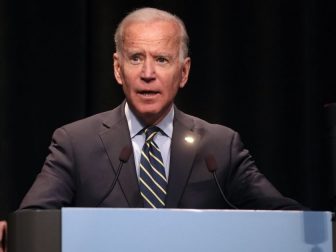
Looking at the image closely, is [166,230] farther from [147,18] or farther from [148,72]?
[147,18]

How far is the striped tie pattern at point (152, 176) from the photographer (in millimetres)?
2117

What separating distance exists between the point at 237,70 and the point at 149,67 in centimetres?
92

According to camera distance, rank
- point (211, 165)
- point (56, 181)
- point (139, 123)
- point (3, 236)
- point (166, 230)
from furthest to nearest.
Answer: point (139, 123) → point (56, 181) → point (211, 165) → point (3, 236) → point (166, 230)

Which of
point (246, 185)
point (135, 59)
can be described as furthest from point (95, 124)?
point (246, 185)

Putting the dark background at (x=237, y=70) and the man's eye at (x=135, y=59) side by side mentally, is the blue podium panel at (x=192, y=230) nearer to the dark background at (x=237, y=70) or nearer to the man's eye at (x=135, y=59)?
the man's eye at (x=135, y=59)

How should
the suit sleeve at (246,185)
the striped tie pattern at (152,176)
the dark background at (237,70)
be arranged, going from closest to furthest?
→ 1. the striped tie pattern at (152,176)
2. the suit sleeve at (246,185)
3. the dark background at (237,70)

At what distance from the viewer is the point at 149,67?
88.9 inches

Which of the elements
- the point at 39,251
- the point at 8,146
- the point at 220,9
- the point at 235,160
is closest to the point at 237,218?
the point at 39,251

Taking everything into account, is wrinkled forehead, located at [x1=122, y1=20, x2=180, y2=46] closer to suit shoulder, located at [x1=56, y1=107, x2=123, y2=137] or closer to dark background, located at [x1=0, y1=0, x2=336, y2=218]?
suit shoulder, located at [x1=56, y1=107, x2=123, y2=137]

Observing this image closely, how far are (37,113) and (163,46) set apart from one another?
2.66ft

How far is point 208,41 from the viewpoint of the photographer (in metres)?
3.09

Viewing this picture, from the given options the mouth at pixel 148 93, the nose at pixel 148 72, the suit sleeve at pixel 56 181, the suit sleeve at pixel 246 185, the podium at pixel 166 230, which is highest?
the nose at pixel 148 72

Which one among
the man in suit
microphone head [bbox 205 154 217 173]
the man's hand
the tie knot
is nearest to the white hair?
the man in suit

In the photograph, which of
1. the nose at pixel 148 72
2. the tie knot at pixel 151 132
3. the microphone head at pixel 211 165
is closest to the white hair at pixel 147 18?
the nose at pixel 148 72
